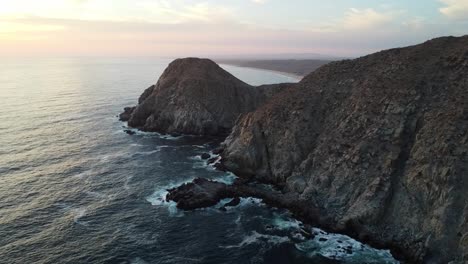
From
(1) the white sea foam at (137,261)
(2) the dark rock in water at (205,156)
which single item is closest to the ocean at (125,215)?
(1) the white sea foam at (137,261)

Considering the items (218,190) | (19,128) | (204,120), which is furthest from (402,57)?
(19,128)

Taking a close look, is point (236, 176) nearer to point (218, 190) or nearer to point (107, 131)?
point (218, 190)

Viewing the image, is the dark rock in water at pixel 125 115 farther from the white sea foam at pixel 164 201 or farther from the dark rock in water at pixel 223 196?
the dark rock in water at pixel 223 196

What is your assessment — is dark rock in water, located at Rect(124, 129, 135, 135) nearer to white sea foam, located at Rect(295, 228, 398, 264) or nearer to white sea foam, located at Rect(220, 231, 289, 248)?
white sea foam, located at Rect(220, 231, 289, 248)

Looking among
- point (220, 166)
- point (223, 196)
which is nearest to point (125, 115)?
point (220, 166)

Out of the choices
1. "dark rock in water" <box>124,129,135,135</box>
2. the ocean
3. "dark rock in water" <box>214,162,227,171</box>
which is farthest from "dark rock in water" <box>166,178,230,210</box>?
"dark rock in water" <box>124,129,135,135</box>

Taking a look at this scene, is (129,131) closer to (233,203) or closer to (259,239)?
(233,203)
